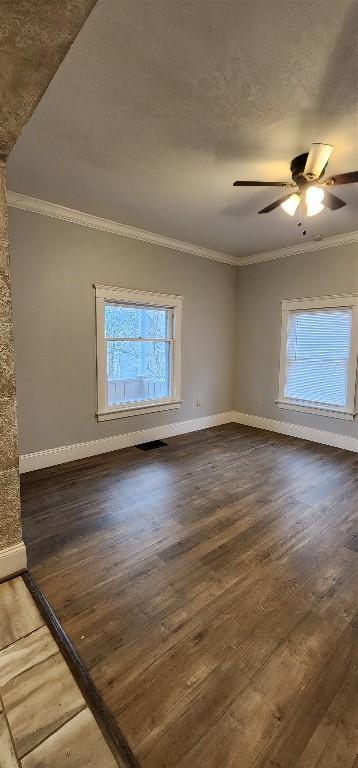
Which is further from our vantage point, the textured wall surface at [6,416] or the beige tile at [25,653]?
the textured wall surface at [6,416]

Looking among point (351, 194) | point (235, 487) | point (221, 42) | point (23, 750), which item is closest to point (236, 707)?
point (23, 750)

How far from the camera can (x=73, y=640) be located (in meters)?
1.49

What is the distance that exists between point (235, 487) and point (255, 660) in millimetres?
1691

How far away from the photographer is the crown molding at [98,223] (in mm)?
3084

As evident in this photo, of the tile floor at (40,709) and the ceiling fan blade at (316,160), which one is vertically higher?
the ceiling fan blade at (316,160)

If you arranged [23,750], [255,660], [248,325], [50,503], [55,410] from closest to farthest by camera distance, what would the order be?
[23,750]
[255,660]
[50,503]
[55,410]
[248,325]

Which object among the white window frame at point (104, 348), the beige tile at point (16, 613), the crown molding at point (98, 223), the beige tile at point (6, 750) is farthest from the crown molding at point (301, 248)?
the beige tile at point (6, 750)

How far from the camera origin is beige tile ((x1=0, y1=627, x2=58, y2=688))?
1.34m

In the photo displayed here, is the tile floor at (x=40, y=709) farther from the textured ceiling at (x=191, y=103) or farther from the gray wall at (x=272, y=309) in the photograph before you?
the gray wall at (x=272, y=309)

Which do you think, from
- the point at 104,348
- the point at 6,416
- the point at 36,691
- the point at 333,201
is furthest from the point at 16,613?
the point at 333,201

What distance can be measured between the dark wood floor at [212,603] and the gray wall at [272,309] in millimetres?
1800

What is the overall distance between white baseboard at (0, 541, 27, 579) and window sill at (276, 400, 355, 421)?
386cm

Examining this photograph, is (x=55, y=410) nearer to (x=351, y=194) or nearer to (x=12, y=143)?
(x=12, y=143)

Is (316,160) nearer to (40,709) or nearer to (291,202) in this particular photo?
(291,202)
